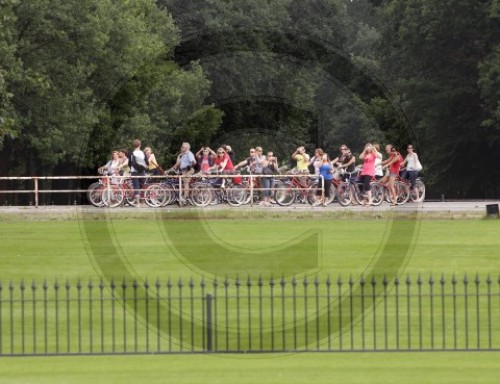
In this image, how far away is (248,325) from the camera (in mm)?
19516

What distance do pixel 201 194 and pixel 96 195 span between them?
314cm

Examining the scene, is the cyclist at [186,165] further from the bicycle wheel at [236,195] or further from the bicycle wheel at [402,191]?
the bicycle wheel at [402,191]

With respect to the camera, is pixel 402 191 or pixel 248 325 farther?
pixel 402 191

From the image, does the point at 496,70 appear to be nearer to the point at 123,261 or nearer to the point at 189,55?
the point at 189,55

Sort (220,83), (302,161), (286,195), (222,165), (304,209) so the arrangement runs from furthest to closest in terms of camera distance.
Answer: (220,83) → (302,161) → (222,165) → (286,195) → (304,209)

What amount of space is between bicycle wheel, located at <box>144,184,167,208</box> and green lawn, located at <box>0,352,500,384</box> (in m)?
25.3

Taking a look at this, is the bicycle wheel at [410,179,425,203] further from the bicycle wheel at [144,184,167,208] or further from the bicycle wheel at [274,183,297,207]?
the bicycle wheel at [144,184,167,208]

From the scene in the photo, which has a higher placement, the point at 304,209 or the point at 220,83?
the point at 220,83

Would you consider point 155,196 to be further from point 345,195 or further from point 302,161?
point 345,195

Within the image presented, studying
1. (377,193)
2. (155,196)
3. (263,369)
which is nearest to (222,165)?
(155,196)

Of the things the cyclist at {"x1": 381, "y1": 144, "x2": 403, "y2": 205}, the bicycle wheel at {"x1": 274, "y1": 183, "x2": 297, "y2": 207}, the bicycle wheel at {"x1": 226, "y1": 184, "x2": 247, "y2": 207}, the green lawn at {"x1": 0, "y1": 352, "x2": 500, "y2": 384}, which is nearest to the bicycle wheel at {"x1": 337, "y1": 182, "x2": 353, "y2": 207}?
the cyclist at {"x1": 381, "y1": 144, "x2": 403, "y2": 205}

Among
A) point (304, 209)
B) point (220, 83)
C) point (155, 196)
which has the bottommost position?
point (304, 209)

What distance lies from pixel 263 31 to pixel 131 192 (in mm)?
44726

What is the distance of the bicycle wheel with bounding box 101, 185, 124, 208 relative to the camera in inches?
1662
